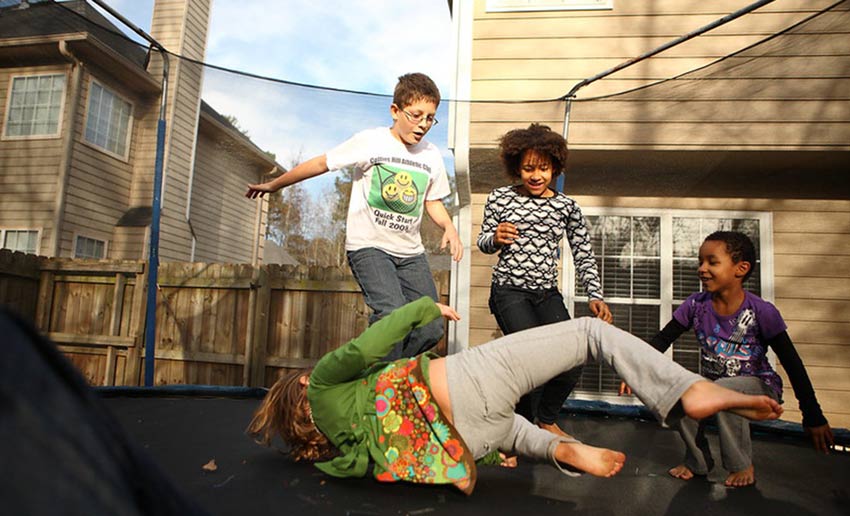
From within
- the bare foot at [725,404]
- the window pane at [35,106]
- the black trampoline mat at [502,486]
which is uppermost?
the window pane at [35,106]

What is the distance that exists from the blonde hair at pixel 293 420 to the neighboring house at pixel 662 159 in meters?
1.58

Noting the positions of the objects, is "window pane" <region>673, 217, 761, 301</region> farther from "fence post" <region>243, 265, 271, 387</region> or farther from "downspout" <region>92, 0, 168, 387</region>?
"downspout" <region>92, 0, 168, 387</region>

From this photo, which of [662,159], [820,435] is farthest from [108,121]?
[820,435]

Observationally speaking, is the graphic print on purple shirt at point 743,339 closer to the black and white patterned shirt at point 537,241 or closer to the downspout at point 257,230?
the black and white patterned shirt at point 537,241

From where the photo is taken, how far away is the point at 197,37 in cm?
377

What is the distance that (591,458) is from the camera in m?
1.19

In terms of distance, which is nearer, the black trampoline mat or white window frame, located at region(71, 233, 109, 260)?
the black trampoline mat

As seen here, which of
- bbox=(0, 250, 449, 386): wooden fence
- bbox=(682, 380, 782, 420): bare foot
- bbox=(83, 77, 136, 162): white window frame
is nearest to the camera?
bbox=(682, 380, 782, 420): bare foot

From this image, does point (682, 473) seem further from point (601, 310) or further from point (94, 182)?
point (94, 182)

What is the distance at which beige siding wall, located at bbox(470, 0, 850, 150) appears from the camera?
8.15 feet

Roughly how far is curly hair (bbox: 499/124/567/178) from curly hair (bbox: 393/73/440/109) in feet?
1.17

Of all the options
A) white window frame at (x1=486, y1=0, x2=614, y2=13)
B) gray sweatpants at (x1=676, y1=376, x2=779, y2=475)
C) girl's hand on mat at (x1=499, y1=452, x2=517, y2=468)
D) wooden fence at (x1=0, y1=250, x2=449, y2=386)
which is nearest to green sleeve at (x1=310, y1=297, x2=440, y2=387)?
girl's hand on mat at (x1=499, y1=452, x2=517, y2=468)

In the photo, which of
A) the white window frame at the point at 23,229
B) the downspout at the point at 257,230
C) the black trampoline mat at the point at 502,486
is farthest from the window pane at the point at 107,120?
the black trampoline mat at the point at 502,486

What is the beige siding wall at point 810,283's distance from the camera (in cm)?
308
